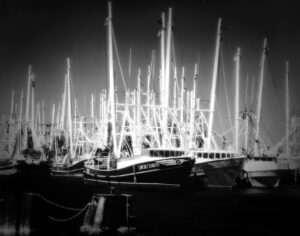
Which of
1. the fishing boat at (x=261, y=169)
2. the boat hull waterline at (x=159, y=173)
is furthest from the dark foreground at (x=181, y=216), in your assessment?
the fishing boat at (x=261, y=169)

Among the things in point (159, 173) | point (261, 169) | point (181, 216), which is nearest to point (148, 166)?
point (159, 173)

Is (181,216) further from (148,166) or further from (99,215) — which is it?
(148,166)

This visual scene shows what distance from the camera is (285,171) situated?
141ft

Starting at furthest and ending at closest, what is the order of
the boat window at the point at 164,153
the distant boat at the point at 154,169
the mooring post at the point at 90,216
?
1. the boat window at the point at 164,153
2. the distant boat at the point at 154,169
3. the mooring post at the point at 90,216

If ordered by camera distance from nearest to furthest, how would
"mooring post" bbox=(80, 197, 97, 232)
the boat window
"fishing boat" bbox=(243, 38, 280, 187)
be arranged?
"mooring post" bbox=(80, 197, 97, 232) < the boat window < "fishing boat" bbox=(243, 38, 280, 187)

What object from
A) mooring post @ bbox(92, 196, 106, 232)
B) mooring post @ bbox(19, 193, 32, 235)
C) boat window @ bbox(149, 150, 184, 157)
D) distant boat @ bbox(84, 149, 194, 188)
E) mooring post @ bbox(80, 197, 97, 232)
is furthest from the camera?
boat window @ bbox(149, 150, 184, 157)

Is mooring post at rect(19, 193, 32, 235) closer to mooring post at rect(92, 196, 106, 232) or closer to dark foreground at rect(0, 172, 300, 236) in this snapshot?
dark foreground at rect(0, 172, 300, 236)

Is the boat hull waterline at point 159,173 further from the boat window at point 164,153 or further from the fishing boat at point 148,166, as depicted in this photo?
the boat window at point 164,153

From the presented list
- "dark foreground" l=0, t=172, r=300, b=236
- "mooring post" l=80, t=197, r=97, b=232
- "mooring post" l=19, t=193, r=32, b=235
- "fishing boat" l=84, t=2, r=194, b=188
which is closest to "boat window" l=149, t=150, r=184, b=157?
"fishing boat" l=84, t=2, r=194, b=188

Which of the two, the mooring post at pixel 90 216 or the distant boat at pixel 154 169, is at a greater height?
the distant boat at pixel 154 169

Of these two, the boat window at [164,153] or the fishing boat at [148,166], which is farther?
the boat window at [164,153]

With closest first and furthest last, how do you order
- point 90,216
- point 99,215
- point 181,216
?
point 99,215 → point 90,216 → point 181,216

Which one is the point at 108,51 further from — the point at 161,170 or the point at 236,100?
the point at 236,100

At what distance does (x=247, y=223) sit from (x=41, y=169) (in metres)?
42.8
